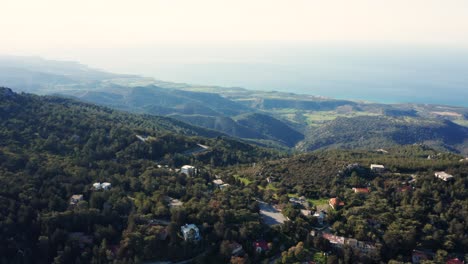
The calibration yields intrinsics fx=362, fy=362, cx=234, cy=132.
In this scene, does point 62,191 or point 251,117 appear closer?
point 62,191

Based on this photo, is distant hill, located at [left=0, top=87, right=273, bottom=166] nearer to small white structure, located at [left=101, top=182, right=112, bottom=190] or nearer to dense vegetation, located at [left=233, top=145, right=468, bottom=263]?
small white structure, located at [left=101, top=182, right=112, bottom=190]

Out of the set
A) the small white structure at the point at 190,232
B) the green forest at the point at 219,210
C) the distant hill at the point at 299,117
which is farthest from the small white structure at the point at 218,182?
the distant hill at the point at 299,117

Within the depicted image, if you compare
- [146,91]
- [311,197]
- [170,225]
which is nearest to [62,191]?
[170,225]

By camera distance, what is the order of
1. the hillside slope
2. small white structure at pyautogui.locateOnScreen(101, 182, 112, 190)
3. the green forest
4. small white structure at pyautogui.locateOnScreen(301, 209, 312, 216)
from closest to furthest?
1. the green forest
2. small white structure at pyautogui.locateOnScreen(301, 209, 312, 216)
3. small white structure at pyautogui.locateOnScreen(101, 182, 112, 190)
4. the hillside slope

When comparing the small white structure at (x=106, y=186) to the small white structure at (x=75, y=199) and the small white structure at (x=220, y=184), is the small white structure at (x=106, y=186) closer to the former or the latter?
the small white structure at (x=75, y=199)

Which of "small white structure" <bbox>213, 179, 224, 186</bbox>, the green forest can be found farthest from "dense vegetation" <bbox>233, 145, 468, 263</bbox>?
"small white structure" <bbox>213, 179, 224, 186</bbox>

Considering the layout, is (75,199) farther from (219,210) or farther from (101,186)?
(219,210)

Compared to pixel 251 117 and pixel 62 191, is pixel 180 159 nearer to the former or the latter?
pixel 62 191
